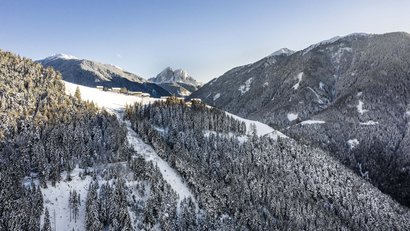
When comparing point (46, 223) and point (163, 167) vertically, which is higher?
point (163, 167)

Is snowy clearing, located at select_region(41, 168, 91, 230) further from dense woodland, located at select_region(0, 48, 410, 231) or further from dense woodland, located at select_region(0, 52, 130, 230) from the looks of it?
dense woodland, located at select_region(0, 52, 130, 230)

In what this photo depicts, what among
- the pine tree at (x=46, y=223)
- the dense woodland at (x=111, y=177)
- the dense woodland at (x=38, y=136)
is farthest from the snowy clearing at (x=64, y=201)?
the dense woodland at (x=38, y=136)

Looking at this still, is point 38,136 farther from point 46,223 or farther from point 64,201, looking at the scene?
point 46,223

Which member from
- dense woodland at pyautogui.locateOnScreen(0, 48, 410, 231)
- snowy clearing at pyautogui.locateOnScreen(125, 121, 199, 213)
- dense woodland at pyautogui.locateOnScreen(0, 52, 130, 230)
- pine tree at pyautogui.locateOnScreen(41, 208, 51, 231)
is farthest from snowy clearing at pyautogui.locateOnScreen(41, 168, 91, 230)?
snowy clearing at pyautogui.locateOnScreen(125, 121, 199, 213)

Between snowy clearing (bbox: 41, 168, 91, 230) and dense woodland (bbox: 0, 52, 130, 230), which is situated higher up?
dense woodland (bbox: 0, 52, 130, 230)

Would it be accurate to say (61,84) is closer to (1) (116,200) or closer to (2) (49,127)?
(2) (49,127)

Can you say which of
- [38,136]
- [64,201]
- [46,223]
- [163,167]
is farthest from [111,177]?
[38,136]

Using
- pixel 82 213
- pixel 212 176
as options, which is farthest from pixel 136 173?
pixel 212 176

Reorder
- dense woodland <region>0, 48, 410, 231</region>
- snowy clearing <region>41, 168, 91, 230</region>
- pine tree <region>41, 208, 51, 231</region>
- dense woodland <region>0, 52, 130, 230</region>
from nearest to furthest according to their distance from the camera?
1. pine tree <region>41, 208, 51, 231</region>
2. dense woodland <region>0, 52, 130, 230</region>
3. snowy clearing <region>41, 168, 91, 230</region>
4. dense woodland <region>0, 48, 410, 231</region>

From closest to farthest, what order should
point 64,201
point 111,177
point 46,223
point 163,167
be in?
point 46,223, point 64,201, point 111,177, point 163,167

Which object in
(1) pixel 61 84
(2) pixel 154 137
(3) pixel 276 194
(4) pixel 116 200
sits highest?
(1) pixel 61 84

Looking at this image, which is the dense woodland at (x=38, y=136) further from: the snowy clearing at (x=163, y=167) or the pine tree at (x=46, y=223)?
the snowy clearing at (x=163, y=167)
